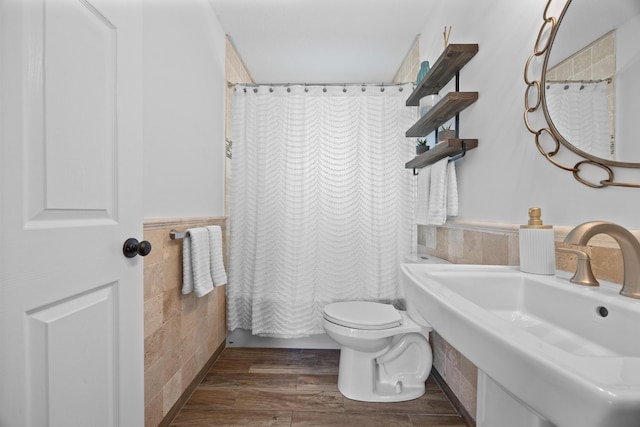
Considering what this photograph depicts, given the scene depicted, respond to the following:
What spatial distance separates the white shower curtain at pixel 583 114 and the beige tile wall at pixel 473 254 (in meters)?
0.25

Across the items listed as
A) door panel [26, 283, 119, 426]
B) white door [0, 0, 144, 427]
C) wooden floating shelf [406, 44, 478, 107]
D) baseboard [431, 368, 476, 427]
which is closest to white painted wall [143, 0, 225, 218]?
white door [0, 0, 144, 427]

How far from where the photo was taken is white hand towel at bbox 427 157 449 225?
1568mm

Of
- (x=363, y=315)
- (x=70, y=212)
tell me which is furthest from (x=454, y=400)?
(x=70, y=212)

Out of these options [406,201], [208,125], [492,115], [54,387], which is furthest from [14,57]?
[406,201]

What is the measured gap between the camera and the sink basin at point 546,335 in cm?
31

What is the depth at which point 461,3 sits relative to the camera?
1.56 meters

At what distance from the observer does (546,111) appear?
0.97m

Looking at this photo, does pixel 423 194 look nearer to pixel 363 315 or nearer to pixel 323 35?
pixel 363 315

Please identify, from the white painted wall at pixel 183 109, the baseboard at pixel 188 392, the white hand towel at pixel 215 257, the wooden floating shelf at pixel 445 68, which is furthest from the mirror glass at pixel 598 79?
the baseboard at pixel 188 392

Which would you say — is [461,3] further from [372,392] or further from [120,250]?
[372,392]

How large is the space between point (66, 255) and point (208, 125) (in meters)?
1.39

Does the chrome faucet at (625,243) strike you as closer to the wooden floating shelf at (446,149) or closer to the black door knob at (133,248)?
the wooden floating shelf at (446,149)

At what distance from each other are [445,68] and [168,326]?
1.85 metres

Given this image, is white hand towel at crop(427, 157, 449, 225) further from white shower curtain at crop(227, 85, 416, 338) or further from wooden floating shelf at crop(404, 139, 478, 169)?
white shower curtain at crop(227, 85, 416, 338)
